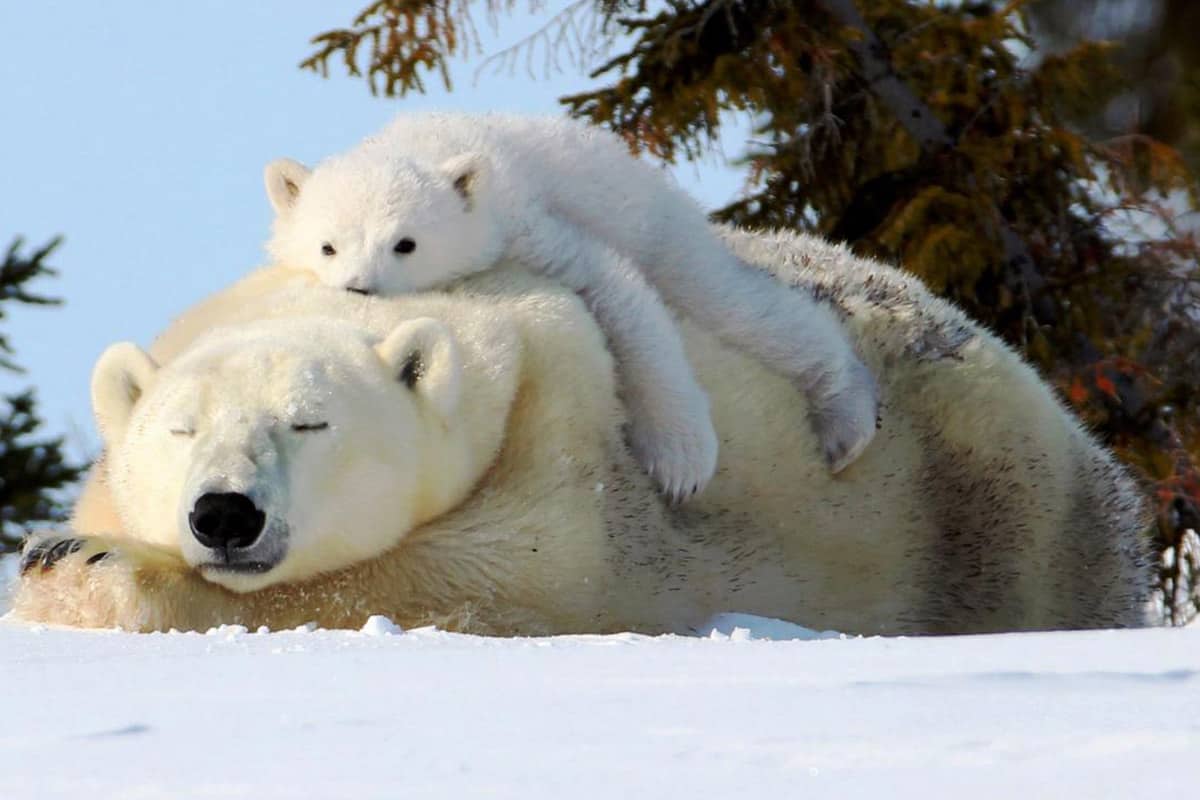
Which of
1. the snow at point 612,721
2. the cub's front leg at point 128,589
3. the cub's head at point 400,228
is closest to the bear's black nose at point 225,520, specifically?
the cub's front leg at point 128,589

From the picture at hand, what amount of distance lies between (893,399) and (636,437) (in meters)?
1.12

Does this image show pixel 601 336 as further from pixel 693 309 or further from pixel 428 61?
pixel 428 61

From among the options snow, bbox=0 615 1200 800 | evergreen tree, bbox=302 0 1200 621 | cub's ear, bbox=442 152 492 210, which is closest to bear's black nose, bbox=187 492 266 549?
snow, bbox=0 615 1200 800

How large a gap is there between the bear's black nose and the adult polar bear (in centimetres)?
8

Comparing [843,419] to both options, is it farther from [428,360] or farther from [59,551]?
[59,551]

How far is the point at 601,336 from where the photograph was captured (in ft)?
17.3

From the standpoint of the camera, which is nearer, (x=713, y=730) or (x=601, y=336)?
(x=713, y=730)

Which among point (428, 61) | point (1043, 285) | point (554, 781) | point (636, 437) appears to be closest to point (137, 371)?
point (636, 437)

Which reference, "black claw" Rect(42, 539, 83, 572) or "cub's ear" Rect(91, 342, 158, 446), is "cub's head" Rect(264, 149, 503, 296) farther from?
"black claw" Rect(42, 539, 83, 572)

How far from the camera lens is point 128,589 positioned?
477 cm

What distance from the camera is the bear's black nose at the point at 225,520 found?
4.44m

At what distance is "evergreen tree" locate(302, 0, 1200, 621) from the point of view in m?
9.63

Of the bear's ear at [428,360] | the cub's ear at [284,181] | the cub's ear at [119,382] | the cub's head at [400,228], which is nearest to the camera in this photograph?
the bear's ear at [428,360]

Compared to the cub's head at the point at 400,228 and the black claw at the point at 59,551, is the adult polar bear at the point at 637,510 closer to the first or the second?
the black claw at the point at 59,551
